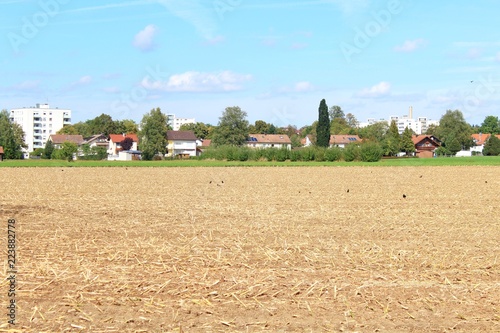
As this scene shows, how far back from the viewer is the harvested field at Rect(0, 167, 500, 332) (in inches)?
341

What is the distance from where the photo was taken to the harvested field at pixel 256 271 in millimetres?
8656

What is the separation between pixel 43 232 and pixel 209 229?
485cm

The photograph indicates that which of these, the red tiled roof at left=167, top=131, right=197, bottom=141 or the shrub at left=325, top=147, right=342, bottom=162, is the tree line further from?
the red tiled roof at left=167, top=131, right=197, bottom=141

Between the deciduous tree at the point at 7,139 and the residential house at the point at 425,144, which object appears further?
the residential house at the point at 425,144

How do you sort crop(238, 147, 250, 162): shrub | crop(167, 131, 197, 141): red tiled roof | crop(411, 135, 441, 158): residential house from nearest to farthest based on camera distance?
1. crop(238, 147, 250, 162): shrub
2. crop(167, 131, 197, 141): red tiled roof
3. crop(411, 135, 441, 158): residential house

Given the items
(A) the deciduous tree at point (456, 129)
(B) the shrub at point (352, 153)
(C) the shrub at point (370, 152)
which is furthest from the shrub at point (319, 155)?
(A) the deciduous tree at point (456, 129)

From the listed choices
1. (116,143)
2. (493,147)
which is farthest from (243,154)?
(116,143)

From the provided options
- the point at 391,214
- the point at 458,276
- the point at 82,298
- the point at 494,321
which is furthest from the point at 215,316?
the point at 391,214

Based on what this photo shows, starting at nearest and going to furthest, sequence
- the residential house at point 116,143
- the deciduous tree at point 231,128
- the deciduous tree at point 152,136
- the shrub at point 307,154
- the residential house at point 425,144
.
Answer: the shrub at point 307,154 → the deciduous tree at point 152,136 → the deciduous tree at point 231,128 → the residential house at point 116,143 → the residential house at point 425,144

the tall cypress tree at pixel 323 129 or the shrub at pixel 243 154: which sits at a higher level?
the tall cypress tree at pixel 323 129

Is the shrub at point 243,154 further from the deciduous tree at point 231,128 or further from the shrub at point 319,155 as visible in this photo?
the deciduous tree at point 231,128

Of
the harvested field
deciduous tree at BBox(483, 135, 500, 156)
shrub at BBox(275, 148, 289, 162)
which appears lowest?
the harvested field

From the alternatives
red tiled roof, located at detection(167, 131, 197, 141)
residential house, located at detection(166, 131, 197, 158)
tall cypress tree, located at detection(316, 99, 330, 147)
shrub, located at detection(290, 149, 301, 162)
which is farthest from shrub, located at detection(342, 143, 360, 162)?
red tiled roof, located at detection(167, 131, 197, 141)

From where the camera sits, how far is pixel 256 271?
11578 millimetres
